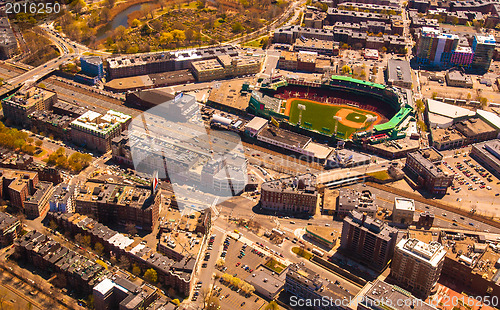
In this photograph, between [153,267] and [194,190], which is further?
[194,190]

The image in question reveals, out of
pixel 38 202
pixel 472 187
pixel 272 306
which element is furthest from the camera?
pixel 472 187

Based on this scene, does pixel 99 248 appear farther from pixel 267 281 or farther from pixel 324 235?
pixel 324 235

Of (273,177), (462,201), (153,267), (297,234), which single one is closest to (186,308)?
(153,267)

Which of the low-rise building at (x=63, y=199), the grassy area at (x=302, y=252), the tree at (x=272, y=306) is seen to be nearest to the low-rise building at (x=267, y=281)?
the tree at (x=272, y=306)

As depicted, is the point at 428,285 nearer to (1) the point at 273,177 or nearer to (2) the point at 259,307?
(2) the point at 259,307

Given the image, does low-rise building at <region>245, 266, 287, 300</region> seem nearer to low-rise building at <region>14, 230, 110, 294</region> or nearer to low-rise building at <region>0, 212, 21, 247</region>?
low-rise building at <region>14, 230, 110, 294</region>

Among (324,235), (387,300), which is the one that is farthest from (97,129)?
(387,300)
